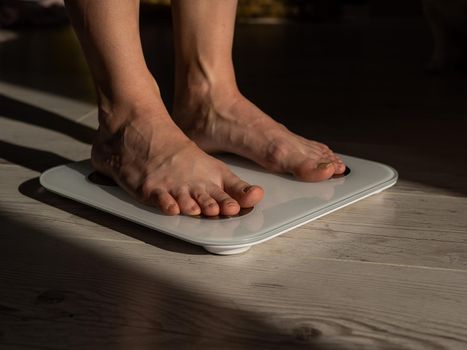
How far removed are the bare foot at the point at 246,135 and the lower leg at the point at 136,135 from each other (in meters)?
0.13

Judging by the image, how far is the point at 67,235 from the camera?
1104 millimetres

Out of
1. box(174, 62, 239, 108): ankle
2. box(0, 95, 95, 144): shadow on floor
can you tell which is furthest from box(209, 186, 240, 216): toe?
box(0, 95, 95, 144): shadow on floor

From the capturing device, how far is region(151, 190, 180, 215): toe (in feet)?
3.56

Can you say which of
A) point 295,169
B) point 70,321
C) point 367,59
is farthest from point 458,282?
point 367,59

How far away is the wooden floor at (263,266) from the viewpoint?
0.83 metres

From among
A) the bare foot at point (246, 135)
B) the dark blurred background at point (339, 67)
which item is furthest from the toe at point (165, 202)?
the dark blurred background at point (339, 67)

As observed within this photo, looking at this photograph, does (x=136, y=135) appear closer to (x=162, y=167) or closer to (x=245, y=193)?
(x=162, y=167)

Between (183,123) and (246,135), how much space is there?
133 millimetres

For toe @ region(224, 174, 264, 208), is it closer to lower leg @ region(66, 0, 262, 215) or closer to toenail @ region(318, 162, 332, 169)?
lower leg @ region(66, 0, 262, 215)

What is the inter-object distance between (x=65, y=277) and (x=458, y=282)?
0.48 m

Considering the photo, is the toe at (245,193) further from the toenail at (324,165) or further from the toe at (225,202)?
the toenail at (324,165)

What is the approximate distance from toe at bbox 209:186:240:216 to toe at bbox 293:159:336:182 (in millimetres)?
170

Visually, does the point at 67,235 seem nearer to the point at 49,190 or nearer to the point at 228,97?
the point at 49,190

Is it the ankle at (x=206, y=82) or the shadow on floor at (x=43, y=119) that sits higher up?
the ankle at (x=206, y=82)
